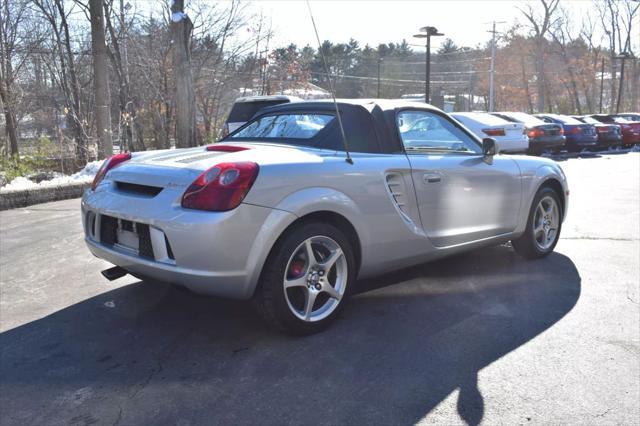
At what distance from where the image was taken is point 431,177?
12.9 ft

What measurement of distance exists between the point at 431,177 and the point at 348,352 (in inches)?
58.4

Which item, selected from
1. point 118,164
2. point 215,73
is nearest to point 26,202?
point 118,164

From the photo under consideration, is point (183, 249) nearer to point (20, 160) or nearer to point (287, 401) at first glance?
point (287, 401)

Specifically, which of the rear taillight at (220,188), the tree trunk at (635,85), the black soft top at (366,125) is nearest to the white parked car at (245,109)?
the black soft top at (366,125)

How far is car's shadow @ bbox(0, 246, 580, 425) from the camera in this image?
2.54 meters

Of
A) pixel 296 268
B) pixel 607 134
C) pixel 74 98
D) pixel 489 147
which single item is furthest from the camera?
pixel 607 134

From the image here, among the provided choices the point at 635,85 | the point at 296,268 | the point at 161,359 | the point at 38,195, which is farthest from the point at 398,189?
the point at 635,85

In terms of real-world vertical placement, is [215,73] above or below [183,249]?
above

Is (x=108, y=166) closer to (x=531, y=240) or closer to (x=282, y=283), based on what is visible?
(x=282, y=283)

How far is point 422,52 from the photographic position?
224ft

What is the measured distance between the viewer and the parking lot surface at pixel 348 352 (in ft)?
8.38

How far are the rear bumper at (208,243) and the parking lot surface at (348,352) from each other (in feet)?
1.50

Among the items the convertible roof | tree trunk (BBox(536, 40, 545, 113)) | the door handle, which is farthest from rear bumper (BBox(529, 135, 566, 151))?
tree trunk (BBox(536, 40, 545, 113))

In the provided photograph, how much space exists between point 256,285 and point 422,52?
69.8 metres
